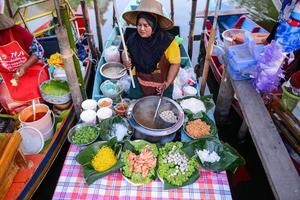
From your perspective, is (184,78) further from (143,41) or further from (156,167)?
(156,167)

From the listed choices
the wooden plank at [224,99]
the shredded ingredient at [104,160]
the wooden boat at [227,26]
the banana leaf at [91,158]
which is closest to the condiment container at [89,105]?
the banana leaf at [91,158]

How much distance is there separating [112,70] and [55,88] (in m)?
1.18

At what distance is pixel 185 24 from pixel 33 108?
6746 mm

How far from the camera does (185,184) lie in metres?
2.70

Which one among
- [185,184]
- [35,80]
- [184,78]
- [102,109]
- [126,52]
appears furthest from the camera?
[184,78]

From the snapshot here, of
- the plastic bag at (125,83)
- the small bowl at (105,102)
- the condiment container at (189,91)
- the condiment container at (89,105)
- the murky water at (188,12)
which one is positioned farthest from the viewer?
the murky water at (188,12)

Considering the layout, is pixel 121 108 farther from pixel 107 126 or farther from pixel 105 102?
pixel 107 126

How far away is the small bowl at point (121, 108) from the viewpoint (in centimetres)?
372

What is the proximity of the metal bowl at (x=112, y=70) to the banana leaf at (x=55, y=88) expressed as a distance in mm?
786

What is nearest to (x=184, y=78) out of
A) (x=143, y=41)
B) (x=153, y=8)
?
(x=143, y=41)

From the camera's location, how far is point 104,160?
9.23 feet

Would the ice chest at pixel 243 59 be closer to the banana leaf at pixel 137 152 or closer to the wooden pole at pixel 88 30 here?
the banana leaf at pixel 137 152

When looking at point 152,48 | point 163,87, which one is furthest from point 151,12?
point 163,87

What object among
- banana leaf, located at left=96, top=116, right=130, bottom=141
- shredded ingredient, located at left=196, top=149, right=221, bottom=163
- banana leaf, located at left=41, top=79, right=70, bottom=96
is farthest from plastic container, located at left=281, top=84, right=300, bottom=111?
banana leaf, located at left=41, top=79, right=70, bottom=96
